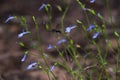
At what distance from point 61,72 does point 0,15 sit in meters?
2.21

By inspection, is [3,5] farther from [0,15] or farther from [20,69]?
[20,69]

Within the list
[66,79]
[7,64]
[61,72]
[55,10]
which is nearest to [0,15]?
[55,10]

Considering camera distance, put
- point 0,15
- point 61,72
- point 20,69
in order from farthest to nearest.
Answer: point 0,15, point 20,69, point 61,72

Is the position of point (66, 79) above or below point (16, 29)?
above

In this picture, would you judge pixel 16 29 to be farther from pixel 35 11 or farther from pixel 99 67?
pixel 99 67

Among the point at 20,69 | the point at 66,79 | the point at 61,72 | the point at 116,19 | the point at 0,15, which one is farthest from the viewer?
the point at 0,15

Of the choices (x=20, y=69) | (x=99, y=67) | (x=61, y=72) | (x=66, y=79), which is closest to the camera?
(x=99, y=67)

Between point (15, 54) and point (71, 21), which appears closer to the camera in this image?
point (15, 54)

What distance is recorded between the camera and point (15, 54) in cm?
456

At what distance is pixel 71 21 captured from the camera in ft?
16.4

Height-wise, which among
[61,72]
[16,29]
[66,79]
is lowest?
[16,29]

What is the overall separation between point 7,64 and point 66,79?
59.7 inches

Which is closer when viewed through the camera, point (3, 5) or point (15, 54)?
Answer: point (15, 54)

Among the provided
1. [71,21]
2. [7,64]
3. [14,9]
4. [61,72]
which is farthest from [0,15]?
[61,72]
